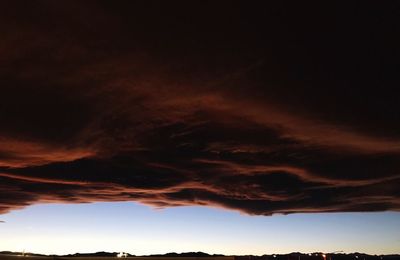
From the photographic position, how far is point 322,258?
624 feet

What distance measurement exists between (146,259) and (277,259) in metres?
124

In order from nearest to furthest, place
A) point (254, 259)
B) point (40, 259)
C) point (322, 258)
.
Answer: point (40, 259) < point (254, 259) < point (322, 258)

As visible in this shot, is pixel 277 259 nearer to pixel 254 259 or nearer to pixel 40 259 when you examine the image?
pixel 254 259

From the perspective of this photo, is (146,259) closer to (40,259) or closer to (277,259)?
(40,259)

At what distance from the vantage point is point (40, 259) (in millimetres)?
59844

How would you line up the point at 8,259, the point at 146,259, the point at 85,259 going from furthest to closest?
1. the point at 146,259
2. the point at 85,259
3. the point at 8,259

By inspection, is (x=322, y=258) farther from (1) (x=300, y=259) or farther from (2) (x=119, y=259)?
(2) (x=119, y=259)

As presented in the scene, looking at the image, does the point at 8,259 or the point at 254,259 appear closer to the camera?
the point at 8,259

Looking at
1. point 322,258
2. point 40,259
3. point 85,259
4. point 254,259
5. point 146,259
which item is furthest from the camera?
point 322,258

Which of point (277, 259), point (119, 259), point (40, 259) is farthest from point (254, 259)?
point (40, 259)

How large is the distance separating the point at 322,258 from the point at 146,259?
129323 mm

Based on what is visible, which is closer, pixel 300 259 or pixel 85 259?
pixel 85 259

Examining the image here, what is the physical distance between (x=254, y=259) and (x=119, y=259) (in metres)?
112

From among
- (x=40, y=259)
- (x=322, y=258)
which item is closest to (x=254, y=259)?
(x=322, y=258)
